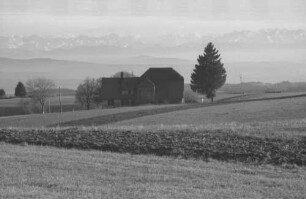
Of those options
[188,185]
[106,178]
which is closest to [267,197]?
[188,185]

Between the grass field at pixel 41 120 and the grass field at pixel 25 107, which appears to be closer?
the grass field at pixel 41 120

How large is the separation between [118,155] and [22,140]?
20.5 ft

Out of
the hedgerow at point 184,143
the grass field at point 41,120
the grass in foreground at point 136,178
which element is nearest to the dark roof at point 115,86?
the grass field at point 41,120

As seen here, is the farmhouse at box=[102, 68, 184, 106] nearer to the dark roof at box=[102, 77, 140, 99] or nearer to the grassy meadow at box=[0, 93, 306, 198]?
the dark roof at box=[102, 77, 140, 99]

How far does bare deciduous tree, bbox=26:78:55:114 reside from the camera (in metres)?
120

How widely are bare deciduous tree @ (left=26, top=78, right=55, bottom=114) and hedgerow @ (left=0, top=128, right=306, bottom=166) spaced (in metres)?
91.1

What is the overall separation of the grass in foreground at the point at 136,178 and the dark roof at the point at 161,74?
89.5m

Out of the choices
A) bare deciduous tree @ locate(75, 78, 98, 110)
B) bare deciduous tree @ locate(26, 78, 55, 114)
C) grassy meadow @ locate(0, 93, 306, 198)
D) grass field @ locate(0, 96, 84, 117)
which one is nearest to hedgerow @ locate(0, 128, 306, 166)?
grassy meadow @ locate(0, 93, 306, 198)

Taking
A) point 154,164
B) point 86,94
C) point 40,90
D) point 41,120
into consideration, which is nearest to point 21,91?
point 40,90

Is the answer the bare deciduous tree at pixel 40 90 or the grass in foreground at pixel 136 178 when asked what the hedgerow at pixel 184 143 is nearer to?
the grass in foreground at pixel 136 178

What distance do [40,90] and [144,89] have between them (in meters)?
30.4

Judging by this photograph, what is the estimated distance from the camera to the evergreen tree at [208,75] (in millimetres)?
100250

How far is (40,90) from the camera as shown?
122m

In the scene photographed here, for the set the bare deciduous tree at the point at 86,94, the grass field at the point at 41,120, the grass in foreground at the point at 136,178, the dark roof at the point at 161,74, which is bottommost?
the grass field at the point at 41,120
